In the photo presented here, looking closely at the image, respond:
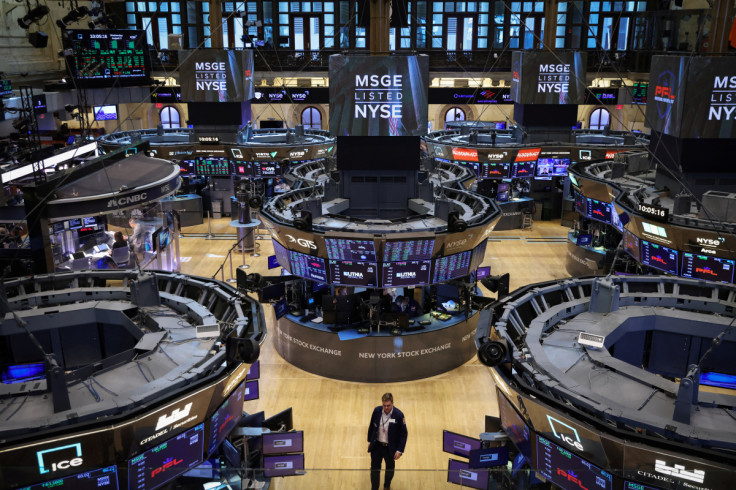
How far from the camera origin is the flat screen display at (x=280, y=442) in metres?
8.84

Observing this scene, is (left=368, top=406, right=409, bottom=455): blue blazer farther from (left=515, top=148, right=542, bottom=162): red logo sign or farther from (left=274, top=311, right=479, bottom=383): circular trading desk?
(left=515, top=148, right=542, bottom=162): red logo sign

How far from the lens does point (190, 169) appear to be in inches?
1030

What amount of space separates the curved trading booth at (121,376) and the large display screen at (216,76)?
15.4m

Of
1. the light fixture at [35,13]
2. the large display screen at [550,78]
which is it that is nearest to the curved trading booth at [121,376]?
the large display screen at [550,78]

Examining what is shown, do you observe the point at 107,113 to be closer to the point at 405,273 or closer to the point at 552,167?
the point at 552,167

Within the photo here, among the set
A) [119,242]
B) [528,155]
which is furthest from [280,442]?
[528,155]

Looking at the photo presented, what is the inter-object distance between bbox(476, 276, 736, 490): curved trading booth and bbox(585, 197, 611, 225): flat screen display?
8590mm

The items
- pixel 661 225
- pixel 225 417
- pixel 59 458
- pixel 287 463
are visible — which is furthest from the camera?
pixel 661 225

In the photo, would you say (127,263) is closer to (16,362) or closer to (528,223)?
(16,362)

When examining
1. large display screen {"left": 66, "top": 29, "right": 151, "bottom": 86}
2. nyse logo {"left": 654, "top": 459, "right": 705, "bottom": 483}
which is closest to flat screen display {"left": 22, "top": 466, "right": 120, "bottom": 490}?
nyse logo {"left": 654, "top": 459, "right": 705, "bottom": 483}

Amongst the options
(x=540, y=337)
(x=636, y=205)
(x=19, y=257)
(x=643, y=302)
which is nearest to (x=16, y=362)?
(x=19, y=257)

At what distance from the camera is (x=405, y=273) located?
1368 centimetres

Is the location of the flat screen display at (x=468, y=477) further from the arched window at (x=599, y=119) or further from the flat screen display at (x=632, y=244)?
the arched window at (x=599, y=119)

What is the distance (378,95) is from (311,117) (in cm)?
2635
